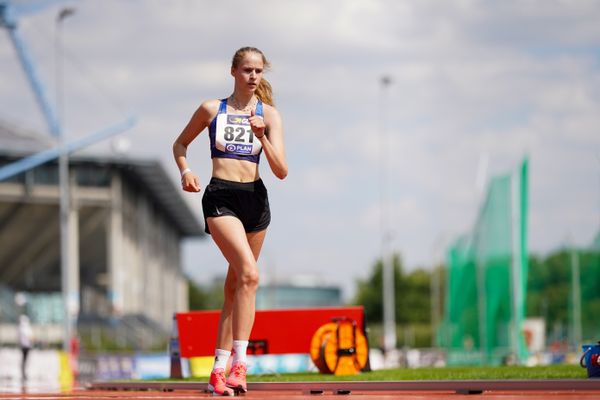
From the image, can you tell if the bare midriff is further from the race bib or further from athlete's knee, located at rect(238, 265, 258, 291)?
athlete's knee, located at rect(238, 265, 258, 291)

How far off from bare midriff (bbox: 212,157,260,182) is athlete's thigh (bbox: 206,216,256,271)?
0.28 metres

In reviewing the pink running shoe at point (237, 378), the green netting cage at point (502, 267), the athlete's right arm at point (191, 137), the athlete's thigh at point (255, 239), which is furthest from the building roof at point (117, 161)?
the pink running shoe at point (237, 378)

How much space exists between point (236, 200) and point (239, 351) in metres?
1.04

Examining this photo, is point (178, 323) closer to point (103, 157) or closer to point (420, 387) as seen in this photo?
point (420, 387)

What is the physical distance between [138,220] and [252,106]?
85.1m

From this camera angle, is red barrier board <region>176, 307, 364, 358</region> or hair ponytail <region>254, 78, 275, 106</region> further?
red barrier board <region>176, 307, 364, 358</region>

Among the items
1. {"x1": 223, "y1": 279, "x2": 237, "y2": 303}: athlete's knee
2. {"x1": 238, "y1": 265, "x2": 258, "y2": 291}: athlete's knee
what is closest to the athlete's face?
{"x1": 238, "y1": 265, "x2": 258, "y2": 291}: athlete's knee

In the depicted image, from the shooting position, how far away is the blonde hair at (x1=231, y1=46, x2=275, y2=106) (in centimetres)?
886

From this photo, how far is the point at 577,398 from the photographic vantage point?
744 centimetres

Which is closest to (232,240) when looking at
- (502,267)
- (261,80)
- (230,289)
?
(230,289)

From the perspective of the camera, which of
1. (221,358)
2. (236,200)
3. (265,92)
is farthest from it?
(265,92)

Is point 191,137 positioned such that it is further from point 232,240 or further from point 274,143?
point 232,240

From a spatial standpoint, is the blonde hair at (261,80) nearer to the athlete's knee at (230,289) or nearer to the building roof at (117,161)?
the athlete's knee at (230,289)

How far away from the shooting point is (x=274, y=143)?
28.9 ft
